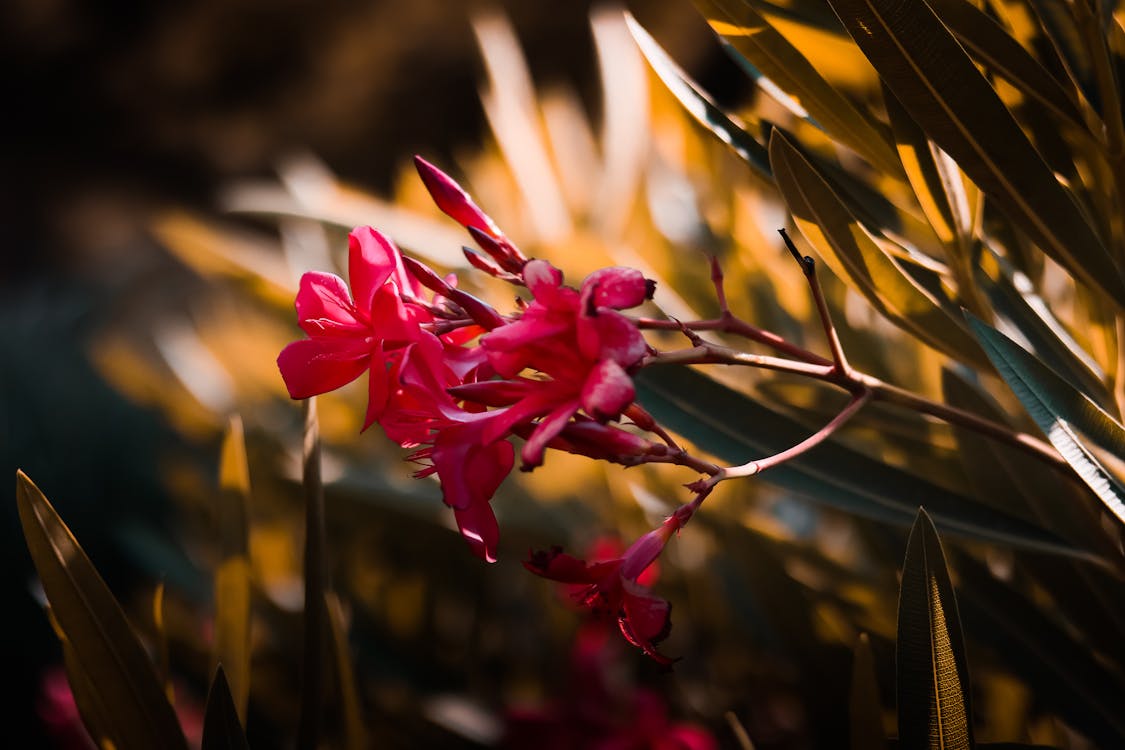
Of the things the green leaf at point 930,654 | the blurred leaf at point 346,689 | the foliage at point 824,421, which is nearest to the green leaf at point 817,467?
the foliage at point 824,421

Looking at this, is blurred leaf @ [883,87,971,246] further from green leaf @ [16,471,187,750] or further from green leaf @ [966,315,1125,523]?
green leaf @ [16,471,187,750]

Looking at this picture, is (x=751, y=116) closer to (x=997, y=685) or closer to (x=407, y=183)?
(x=997, y=685)

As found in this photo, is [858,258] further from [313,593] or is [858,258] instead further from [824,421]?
[313,593]

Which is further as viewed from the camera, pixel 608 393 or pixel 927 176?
pixel 927 176

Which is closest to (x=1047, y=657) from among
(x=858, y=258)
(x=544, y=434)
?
(x=858, y=258)

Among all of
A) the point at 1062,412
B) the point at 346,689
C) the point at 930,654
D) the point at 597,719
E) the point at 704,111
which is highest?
the point at 704,111

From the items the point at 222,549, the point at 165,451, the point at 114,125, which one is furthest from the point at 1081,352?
the point at 114,125
